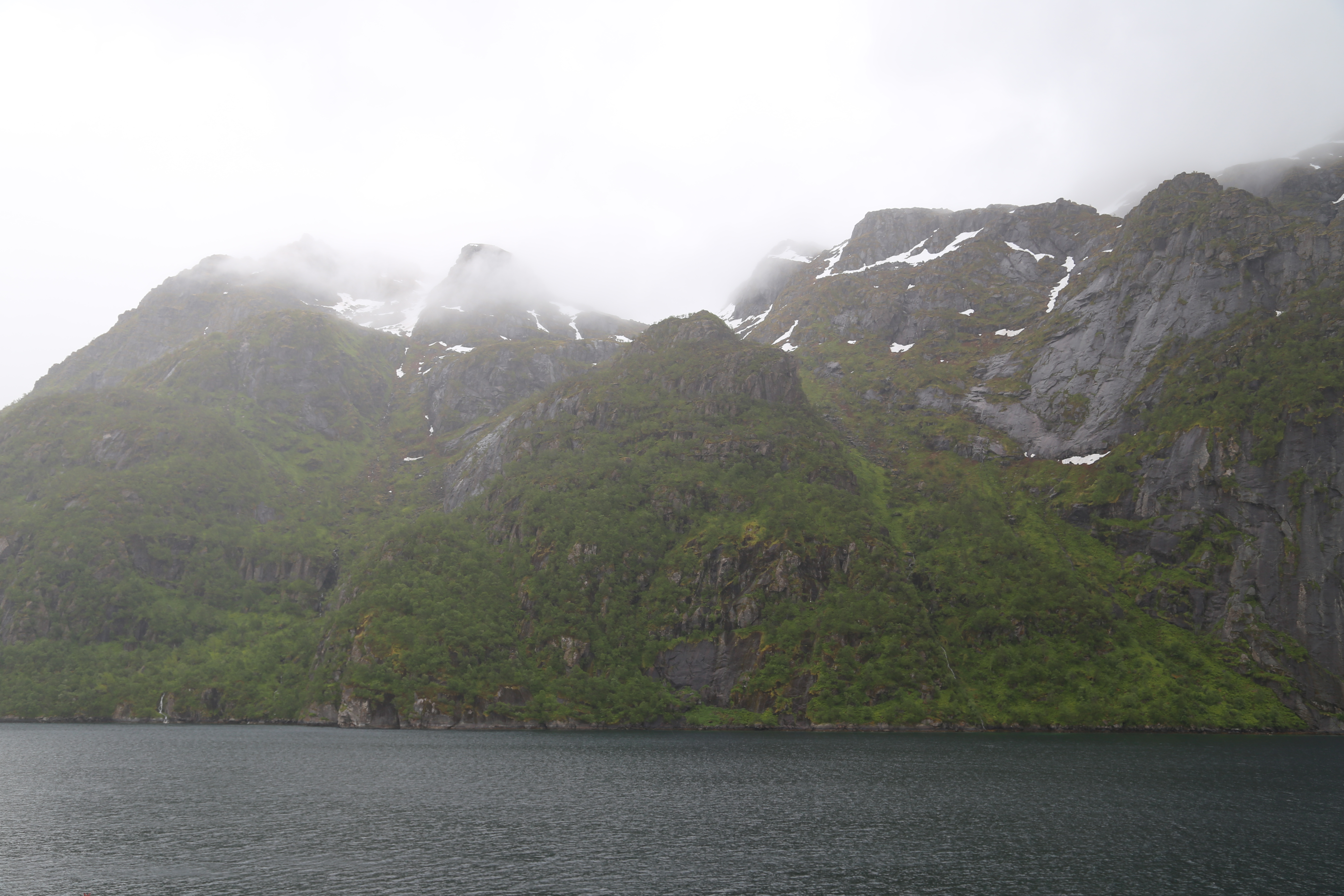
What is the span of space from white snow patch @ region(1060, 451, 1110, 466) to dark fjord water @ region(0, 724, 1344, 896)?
9584 centimetres

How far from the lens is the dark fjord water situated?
43719 millimetres

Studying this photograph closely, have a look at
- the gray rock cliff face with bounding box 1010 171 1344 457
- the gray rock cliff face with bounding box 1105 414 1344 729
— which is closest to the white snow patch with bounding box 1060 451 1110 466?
the gray rock cliff face with bounding box 1010 171 1344 457

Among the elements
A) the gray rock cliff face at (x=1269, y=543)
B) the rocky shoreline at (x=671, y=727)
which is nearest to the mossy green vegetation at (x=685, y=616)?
the rocky shoreline at (x=671, y=727)

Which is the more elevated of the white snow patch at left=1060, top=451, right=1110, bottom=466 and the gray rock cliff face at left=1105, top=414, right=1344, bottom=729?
the white snow patch at left=1060, top=451, right=1110, bottom=466

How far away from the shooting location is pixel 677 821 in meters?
59.2

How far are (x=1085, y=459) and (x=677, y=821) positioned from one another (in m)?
165

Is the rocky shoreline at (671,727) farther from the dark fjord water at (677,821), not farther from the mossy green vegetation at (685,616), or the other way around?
the dark fjord water at (677,821)

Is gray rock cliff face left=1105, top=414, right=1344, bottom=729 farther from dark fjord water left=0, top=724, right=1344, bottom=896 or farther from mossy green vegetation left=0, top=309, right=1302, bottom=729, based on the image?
dark fjord water left=0, top=724, right=1344, bottom=896

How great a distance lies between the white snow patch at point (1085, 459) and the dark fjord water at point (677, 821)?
95.8 metres

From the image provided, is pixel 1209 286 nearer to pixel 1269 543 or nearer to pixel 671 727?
pixel 1269 543

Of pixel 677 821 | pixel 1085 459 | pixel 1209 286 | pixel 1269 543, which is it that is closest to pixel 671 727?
pixel 677 821

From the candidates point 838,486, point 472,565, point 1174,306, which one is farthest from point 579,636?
point 1174,306

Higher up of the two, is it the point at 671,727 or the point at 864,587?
the point at 864,587

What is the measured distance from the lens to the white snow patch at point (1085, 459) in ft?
603
